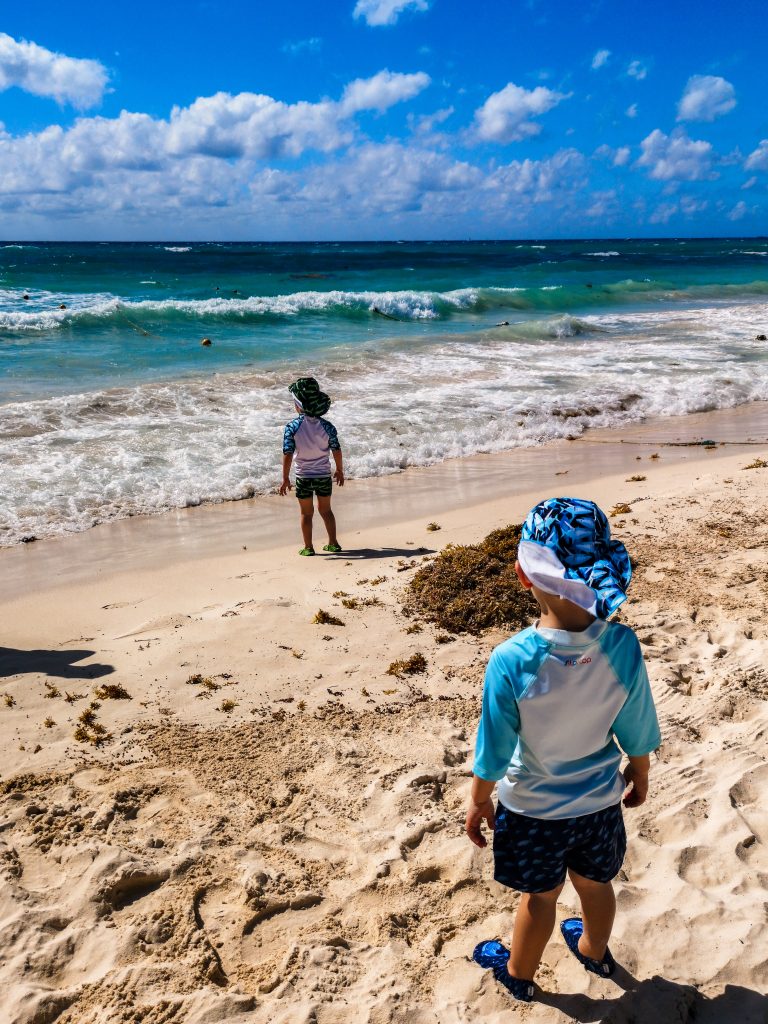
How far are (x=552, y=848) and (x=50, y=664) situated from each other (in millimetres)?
3684

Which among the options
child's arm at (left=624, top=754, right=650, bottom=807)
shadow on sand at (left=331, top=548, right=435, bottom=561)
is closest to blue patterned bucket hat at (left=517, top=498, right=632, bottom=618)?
child's arm at (left=624, top=754, right=650, bottom=807)

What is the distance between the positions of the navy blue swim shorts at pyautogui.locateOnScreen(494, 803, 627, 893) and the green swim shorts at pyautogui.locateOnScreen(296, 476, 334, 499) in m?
4.93

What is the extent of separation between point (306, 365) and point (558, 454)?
25.0 feet

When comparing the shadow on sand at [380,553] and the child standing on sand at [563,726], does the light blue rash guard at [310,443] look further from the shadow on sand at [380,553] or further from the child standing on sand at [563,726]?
the child standing on sand at [563,726]

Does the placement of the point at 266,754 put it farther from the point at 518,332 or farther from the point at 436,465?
the point at 518,332

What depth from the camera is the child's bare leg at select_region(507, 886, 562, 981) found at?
244 cm

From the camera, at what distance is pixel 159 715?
4312 millimetres

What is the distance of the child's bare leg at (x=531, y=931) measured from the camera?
2441mm

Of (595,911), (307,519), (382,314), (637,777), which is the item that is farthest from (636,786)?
(382,314)

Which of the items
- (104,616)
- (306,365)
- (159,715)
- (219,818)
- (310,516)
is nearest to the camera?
(219,818)

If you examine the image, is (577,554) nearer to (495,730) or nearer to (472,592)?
(495,730)

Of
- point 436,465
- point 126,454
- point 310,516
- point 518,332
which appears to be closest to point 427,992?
point 310,516

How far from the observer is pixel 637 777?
2.39 m

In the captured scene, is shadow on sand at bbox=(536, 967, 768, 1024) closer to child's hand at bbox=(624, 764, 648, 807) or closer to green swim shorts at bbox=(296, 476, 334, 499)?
child's hand at bbox=(624, 764, 648, 807)
